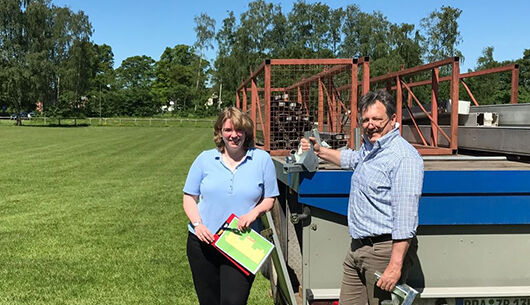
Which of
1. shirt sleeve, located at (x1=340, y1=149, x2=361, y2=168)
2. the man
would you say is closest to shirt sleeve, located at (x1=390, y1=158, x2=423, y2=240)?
the man

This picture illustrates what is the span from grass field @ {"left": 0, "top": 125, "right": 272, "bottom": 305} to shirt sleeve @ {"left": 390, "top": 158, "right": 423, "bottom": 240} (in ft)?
9.29

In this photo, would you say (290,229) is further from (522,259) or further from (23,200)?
(23,200)

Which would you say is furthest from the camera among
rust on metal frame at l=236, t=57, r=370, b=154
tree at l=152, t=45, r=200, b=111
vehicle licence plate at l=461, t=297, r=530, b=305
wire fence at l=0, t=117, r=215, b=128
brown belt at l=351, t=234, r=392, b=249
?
tree at l=152, t=45, r=200, b=111

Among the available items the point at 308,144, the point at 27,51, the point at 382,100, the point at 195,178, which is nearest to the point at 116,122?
the point at 27,51

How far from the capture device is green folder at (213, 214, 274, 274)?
2.98 m

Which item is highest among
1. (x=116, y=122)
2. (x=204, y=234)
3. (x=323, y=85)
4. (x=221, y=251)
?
(x=323, y=85)

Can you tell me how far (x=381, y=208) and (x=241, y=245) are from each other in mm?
957

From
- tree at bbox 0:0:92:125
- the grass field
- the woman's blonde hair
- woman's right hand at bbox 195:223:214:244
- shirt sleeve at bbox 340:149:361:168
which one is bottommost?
the grass field

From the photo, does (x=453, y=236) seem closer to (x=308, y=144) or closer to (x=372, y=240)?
(x=372, y=240)

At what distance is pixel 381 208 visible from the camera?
2.49 m

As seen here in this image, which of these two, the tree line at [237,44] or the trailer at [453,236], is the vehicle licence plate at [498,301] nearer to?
the trailer at [453,236]

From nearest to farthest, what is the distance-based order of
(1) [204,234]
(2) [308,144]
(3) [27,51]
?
(2) [308,144] < (1) [204,234] < (3) [27,51]

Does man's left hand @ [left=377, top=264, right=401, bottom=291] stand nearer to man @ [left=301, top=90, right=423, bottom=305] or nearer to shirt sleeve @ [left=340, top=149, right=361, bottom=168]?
man @ [left=301, top=90, right=423, bottom=305]

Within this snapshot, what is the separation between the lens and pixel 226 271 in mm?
3102
